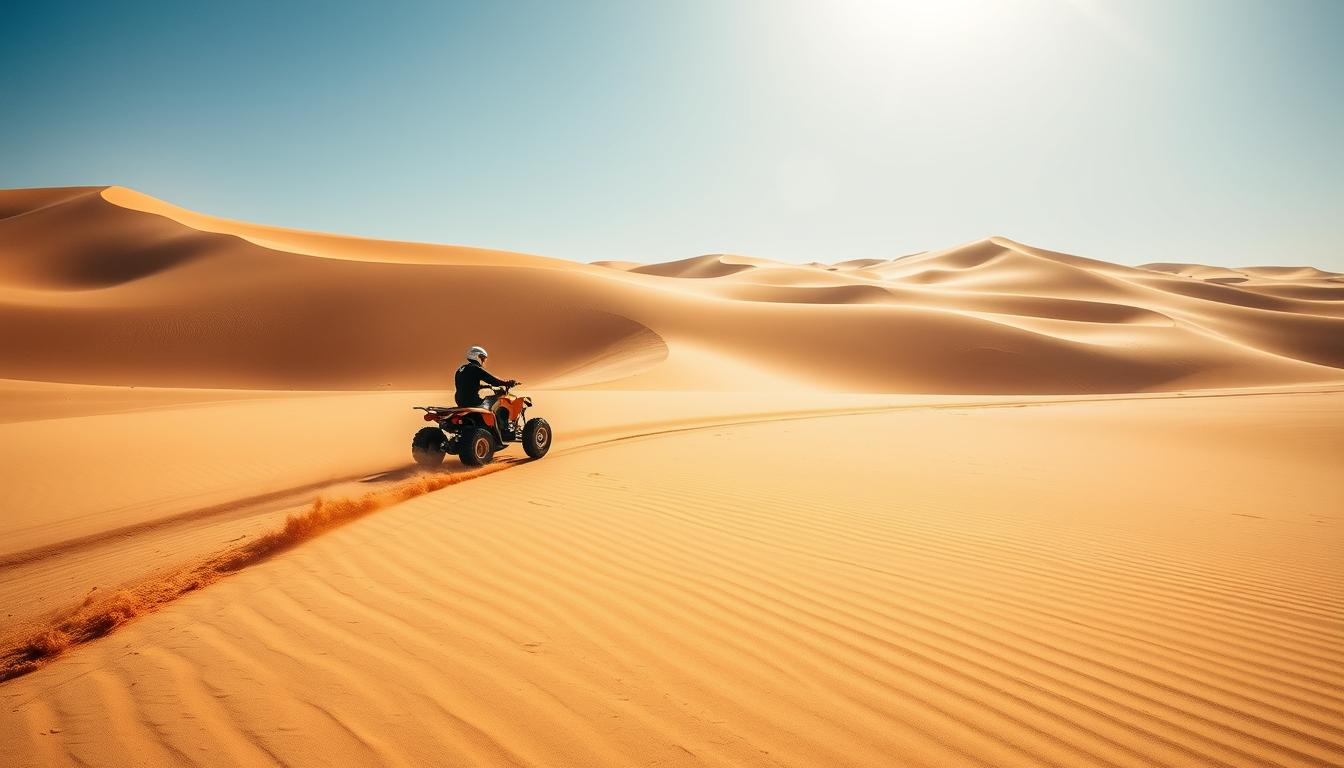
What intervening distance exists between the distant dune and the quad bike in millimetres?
15594

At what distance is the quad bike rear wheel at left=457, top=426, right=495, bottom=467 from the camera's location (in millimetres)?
8375

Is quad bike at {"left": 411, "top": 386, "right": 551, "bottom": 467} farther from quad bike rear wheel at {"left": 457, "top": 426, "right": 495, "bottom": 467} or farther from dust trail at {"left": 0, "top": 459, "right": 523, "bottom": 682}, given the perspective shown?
dust trail at {"left": 0, "top": 459, "right": 523, "bottom": 682}

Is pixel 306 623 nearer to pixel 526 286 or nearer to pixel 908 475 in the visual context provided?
pixel 908 475

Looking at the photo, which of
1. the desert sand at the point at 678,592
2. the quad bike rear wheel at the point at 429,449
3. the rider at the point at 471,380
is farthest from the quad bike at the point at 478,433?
the desert sand at the point at 678,592

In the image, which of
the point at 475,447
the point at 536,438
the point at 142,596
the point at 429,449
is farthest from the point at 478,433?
the point at 142,596

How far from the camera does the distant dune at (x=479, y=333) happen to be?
30.1 m

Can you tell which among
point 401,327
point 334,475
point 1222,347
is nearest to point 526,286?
point 401,327

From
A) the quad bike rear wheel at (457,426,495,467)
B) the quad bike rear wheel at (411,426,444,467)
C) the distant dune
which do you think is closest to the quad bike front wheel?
the quad bike rear wheel at (457,426,495,467)

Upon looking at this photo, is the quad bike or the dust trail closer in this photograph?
the dust trail

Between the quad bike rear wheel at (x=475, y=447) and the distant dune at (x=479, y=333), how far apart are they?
16310 millimetres

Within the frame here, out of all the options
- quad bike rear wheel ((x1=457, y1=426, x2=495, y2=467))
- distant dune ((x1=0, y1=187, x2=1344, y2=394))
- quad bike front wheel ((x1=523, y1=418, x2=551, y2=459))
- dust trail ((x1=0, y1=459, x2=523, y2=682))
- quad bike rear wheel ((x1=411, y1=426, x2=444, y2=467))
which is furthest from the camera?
distant dune ((x1=0, y1=187, x2=1344, y2=394))

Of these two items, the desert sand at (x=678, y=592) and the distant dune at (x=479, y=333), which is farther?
the distant dune at (x=479, y=333)

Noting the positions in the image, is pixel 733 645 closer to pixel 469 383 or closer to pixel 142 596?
pixel 142 596

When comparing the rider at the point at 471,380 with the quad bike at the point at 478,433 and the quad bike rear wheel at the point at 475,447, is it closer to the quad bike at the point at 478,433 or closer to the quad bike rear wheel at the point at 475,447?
the quad bike at the point at 478,433
